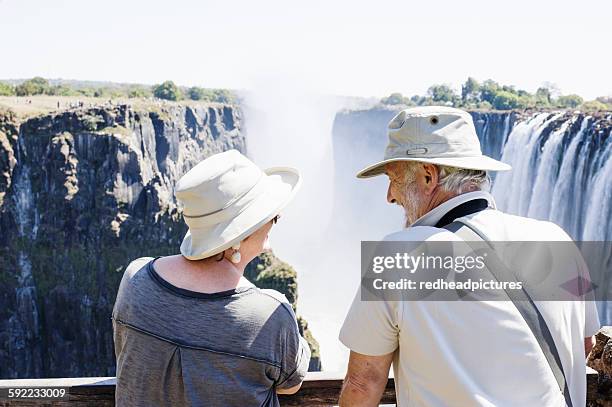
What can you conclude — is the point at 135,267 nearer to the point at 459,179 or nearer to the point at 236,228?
the point at 236,228

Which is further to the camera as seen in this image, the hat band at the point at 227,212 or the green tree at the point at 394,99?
the green tree at the point at 394,99

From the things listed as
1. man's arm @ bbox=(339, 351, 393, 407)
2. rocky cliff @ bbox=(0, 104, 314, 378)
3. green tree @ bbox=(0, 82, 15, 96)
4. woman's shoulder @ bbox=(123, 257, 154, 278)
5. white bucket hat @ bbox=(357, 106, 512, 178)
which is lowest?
rocky cliff @ bbox=(0, 104, 314, 378)

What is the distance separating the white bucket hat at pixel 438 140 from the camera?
92.7 inches

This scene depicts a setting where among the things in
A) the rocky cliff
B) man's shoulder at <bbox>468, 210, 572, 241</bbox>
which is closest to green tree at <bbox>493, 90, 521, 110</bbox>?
the rocky cliff

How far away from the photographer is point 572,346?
2277 millimetres

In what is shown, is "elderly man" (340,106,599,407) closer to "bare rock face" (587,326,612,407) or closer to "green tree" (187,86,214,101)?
"bare rock face" (587,326,612,407)

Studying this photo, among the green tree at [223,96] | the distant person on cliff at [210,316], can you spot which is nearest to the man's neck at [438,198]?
the distant person on cliff at [210,316]

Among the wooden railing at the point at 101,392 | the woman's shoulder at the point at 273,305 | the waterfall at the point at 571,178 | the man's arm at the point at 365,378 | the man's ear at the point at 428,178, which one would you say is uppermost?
the man's ear at the point at 428,178

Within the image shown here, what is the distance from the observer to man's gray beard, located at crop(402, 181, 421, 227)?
2447mm

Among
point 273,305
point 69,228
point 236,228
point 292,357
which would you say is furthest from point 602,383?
point 69,228

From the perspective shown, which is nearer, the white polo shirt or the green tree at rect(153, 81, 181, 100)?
the white polo shirt

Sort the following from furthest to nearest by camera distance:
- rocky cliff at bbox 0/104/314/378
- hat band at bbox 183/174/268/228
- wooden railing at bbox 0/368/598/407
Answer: rocky cliff at bbox 0/104/314/378 < wooden railing at bbox 0/368/598/407 < hat band at bbox 183/174/268/228

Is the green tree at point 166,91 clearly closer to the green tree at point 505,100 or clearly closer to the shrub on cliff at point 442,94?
the shrub on cliff at point 442,94

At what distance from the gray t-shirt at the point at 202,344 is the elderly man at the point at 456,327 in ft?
0.84
